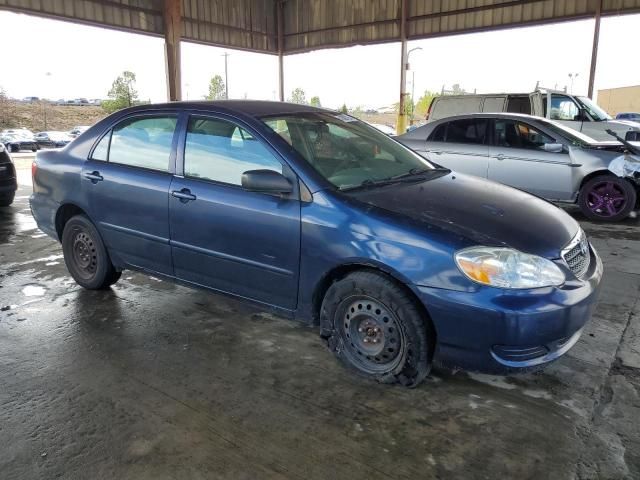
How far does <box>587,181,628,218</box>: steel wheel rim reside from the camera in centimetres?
709

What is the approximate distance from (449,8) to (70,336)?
50.1ft

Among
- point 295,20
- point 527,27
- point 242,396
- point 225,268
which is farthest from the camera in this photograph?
point 295,20

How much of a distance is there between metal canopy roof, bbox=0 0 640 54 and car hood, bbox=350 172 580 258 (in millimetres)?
12907

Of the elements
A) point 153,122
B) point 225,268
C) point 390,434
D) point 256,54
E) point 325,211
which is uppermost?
point 256,54

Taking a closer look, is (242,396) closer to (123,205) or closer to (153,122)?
(123,205)

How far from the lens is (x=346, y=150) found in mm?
3414

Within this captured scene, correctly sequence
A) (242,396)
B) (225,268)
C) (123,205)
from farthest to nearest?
(123,205)
(225,268)
(242,396)

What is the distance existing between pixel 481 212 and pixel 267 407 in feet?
5.09

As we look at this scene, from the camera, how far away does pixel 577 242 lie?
292 centimetres

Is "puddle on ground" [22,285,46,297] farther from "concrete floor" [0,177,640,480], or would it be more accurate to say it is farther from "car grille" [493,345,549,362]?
"car grille" [493,345,549,362]

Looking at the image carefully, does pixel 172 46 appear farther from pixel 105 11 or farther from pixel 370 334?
pixel 370 334

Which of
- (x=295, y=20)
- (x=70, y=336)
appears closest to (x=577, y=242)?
(x=70, y=336)

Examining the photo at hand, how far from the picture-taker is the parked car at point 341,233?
8.20 ft

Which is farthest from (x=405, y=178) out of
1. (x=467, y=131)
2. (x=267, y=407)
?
(x=467, y=131)
